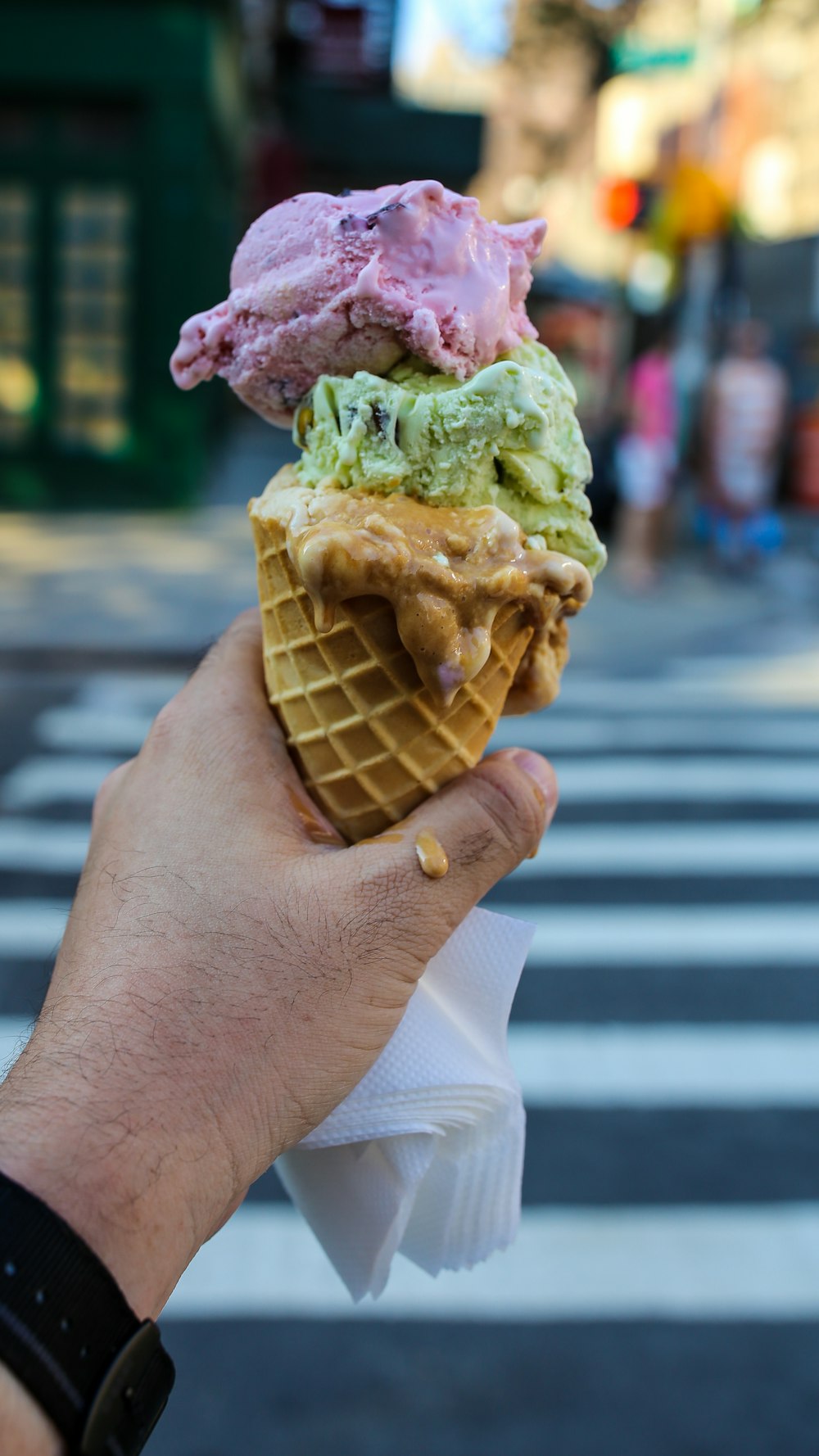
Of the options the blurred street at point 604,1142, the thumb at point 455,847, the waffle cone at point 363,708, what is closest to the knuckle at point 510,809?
the thumb at point 455,847

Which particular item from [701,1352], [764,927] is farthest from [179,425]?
[701,1352]

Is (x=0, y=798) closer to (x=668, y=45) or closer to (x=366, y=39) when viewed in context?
(x=668, y=45)

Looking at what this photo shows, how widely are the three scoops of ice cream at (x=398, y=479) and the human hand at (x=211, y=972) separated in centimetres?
12

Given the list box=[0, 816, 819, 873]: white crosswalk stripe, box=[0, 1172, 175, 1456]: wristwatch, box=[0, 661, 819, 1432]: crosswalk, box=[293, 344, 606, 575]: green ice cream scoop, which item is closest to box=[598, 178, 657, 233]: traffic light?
box=[0, 661, 819, 1432]: crosswalk

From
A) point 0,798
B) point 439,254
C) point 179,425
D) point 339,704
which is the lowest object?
point 0,798

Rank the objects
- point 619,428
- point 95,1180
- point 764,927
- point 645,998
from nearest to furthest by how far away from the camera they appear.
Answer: point 95,1180 < point 645,998 < point 764,927 < point 619,428

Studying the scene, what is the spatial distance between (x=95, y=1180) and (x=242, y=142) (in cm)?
2146

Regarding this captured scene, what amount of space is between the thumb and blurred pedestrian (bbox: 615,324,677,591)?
1067 cm

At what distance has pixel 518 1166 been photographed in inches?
79.0

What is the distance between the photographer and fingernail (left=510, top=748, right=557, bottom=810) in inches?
72.8

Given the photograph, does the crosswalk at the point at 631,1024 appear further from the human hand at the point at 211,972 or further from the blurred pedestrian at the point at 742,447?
the blurred pedestrian at the point at 742,447

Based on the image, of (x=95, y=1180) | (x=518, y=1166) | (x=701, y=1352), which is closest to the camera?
(x=95, y=1180)

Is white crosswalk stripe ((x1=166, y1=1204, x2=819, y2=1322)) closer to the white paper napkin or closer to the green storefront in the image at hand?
the white paper napkin

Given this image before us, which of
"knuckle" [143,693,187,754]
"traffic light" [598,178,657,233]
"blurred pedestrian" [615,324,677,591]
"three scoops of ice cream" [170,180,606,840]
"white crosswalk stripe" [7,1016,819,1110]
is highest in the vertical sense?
"traffic light" [598,178,657,233]
